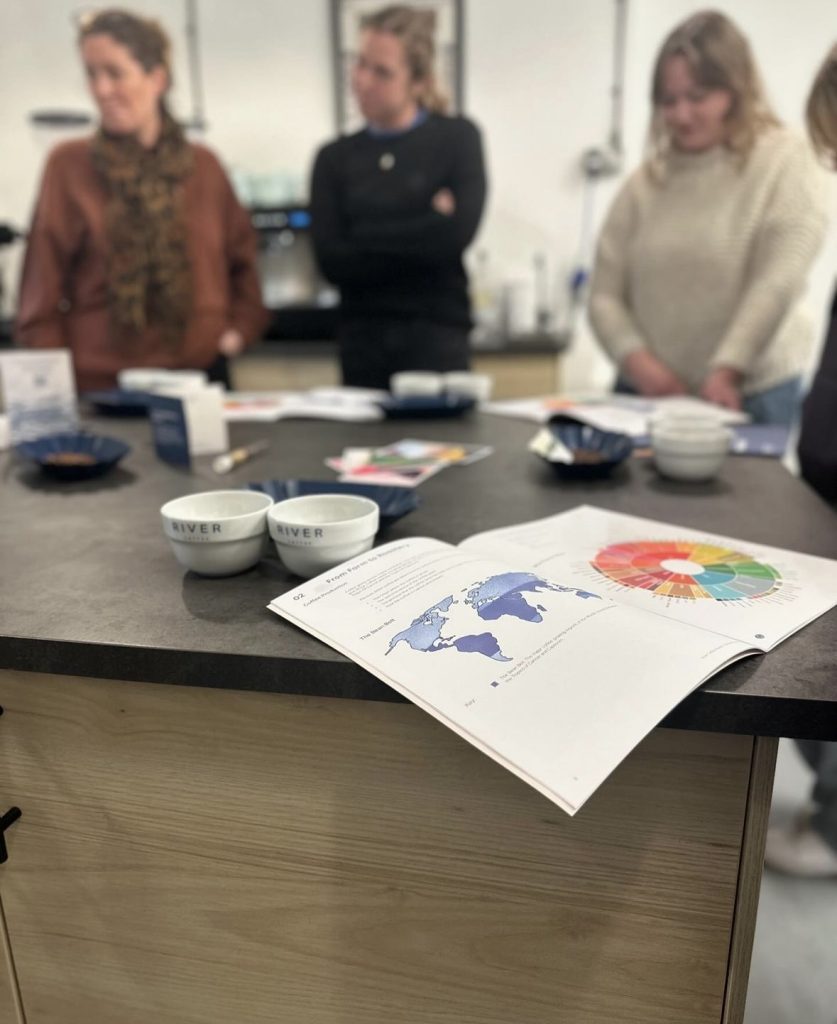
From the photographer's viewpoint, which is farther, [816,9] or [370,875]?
[816,9]

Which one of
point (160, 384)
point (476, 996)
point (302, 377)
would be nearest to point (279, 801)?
point (476, 996)

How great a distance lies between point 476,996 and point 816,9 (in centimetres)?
342

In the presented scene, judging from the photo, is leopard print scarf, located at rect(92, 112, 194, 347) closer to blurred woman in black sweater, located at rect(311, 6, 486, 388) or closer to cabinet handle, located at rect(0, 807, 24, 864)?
blurred woman in black sweater, located at rect(311, 6, 486, 388)

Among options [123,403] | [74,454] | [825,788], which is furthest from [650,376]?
[74,454]

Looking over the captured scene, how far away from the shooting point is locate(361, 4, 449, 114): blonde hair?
1.97 metres

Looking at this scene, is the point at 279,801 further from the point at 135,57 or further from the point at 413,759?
the point at 135,57

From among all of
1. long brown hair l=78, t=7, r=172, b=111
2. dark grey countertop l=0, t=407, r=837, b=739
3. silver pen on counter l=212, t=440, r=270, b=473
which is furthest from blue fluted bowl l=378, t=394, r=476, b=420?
long brown hair l=78, t=7, r=172, b=111

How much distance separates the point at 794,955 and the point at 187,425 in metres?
1.25

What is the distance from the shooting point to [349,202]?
2.06 metres

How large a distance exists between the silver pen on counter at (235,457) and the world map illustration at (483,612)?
25.0 inches

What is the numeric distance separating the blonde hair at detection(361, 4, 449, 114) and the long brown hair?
521mm

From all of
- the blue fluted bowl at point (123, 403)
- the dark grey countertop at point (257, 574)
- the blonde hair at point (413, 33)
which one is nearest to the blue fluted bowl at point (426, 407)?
the dark grey countertop at point (257, 574)

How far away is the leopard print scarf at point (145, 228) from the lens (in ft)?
6.47

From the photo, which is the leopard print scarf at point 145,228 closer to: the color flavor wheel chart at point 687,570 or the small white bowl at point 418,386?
the small white bowl at point 418,386
